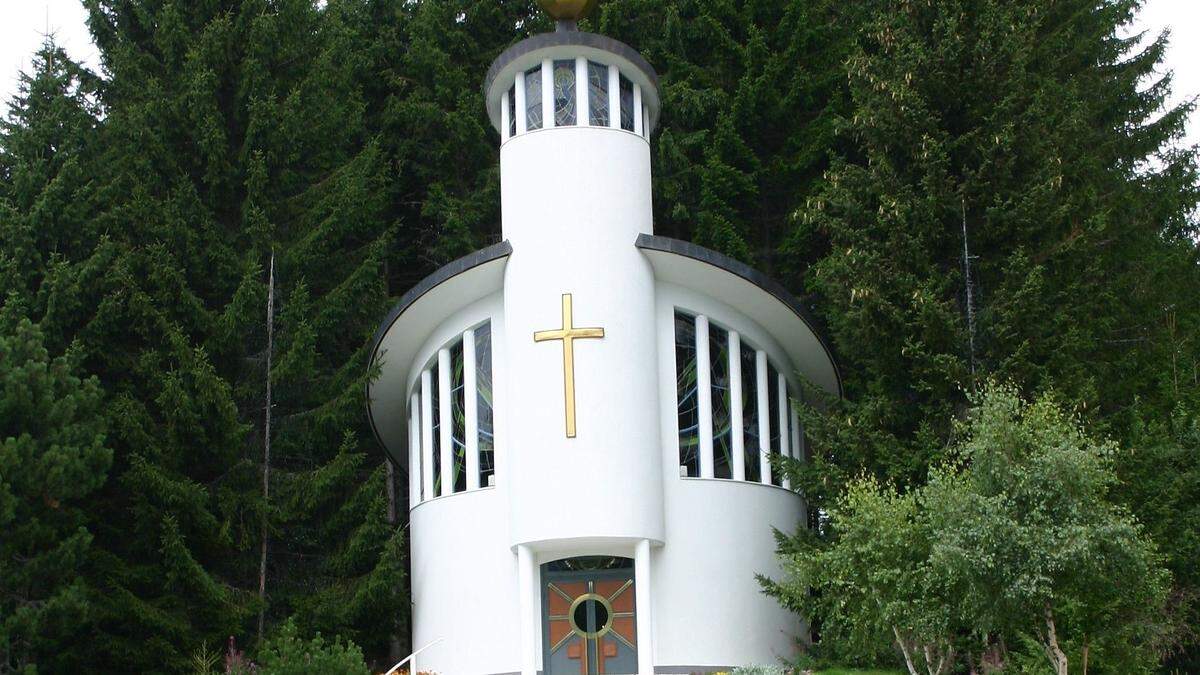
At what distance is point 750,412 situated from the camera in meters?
22.1

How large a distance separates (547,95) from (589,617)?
719cm

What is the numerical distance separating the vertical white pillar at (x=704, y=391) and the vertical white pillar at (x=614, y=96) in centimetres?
303

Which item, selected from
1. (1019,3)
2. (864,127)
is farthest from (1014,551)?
(1019,3)

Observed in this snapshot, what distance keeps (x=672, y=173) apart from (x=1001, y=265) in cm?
783

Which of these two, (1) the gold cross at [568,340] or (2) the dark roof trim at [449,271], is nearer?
(1) the gold cross at [568,340]

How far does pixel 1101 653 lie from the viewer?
57.9 feet

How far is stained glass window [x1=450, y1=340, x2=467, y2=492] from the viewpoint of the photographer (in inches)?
843

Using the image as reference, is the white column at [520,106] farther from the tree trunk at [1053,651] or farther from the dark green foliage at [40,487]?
the tree trunk at [1053,651]

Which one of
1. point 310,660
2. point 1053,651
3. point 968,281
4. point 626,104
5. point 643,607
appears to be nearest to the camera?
point 310,660

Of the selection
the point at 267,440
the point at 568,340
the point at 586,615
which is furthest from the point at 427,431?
the point at 586,615

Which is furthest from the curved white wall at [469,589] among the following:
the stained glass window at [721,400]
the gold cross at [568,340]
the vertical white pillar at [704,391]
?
the stained glass window at [721,400]

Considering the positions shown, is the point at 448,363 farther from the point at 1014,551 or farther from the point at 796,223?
the point at 1014,551

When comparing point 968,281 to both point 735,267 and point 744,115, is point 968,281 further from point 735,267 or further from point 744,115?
point 744,115

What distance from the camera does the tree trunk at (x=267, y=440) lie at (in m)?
21.7
